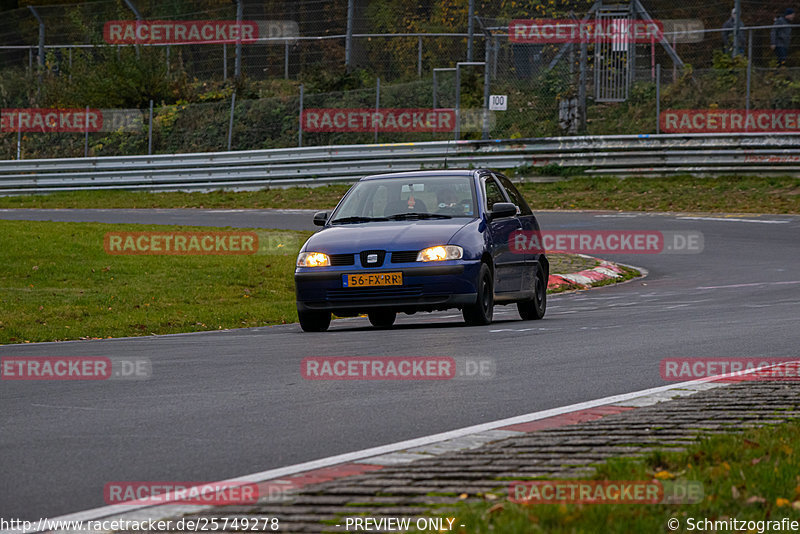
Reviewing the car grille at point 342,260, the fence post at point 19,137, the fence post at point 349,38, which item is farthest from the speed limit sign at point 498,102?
the car grille at point 342,260

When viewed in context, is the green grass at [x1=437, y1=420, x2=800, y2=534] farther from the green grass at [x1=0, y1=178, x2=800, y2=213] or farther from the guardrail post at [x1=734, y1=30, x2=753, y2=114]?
the guardrail post at [x1=734, y1=30, x2=753, y2=114]

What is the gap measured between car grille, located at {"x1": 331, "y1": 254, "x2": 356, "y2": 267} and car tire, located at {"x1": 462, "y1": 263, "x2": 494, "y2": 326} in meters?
1.22

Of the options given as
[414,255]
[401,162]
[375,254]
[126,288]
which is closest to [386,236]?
[375,254]

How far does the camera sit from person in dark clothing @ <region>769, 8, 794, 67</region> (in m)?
31.9

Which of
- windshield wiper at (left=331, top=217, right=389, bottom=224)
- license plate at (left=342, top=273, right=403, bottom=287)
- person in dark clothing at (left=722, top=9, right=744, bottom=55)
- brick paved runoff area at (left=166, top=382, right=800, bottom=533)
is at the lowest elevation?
license plate at (left=342, top=273, right=403, bottom=287)

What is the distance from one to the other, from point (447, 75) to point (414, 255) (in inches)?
913

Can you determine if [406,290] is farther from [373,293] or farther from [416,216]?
[416,216]

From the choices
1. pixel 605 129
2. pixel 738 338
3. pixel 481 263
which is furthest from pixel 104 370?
pixel 605 129

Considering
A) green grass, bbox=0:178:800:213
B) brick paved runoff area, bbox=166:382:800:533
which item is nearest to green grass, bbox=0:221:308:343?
brick paved runoff area, bbox=166:382:800:533

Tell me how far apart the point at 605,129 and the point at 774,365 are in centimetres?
2546

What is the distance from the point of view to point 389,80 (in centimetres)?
3544

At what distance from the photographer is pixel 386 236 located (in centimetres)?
1291

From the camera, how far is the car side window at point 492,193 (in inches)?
557

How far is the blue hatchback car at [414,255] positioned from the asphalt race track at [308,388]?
32cm
